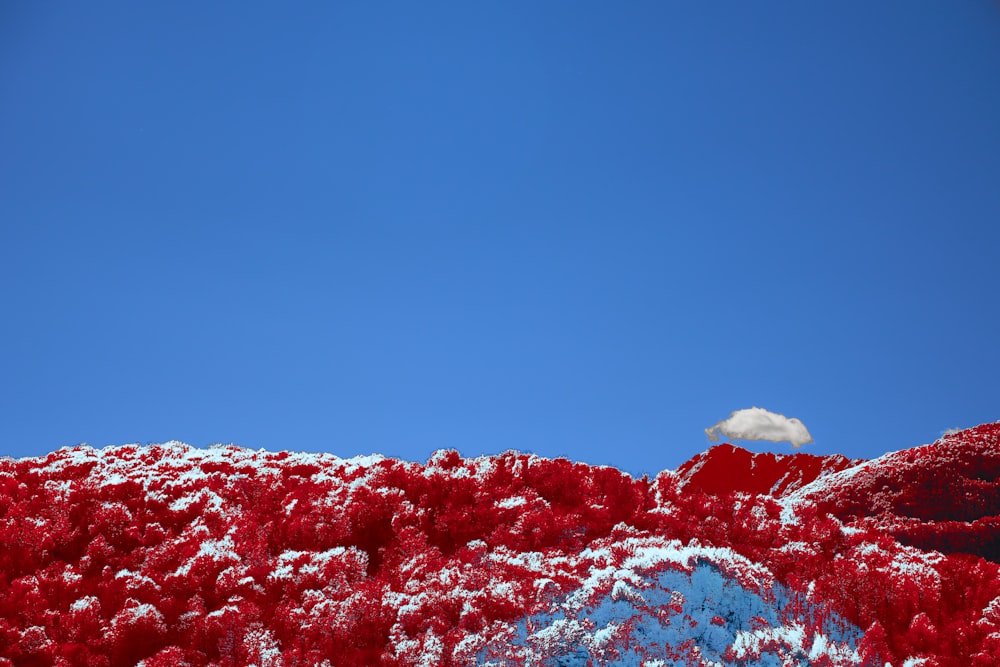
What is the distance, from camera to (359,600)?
343 inches

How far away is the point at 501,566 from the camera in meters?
8.92

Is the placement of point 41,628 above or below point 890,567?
above

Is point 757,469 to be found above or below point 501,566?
above

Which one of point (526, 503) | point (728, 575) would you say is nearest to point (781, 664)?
point (728, 575)

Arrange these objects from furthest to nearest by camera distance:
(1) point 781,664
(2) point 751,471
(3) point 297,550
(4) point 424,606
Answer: (2) point 751,471 → (3) point 297,550 → (4) point 424,606 → (1) point 781,664

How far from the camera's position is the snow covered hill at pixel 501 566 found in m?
7.94

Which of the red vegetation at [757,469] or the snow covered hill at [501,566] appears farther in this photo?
the red vegetation at [757,469]

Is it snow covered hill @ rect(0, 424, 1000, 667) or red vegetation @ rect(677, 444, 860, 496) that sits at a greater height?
red vegetation @ rect(677, 444, 860, 496)

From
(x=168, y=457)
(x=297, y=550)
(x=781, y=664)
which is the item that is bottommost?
(x=781, y=664)

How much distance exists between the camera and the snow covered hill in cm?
794

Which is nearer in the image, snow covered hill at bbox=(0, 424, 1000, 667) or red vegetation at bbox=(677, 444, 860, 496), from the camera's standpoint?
snow covered hill at bbox=(0, 424, 1000, 667)

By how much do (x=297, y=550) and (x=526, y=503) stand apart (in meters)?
3.43

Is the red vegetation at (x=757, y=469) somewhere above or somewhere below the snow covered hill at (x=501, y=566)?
above

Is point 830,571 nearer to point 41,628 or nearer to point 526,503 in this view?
point 526,503
